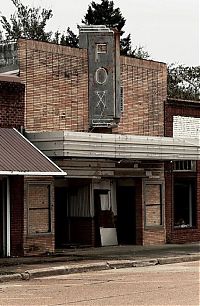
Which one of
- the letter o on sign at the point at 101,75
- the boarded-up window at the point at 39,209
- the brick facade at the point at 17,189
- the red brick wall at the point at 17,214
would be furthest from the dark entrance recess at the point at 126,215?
the red brick wall at the point at 17,214

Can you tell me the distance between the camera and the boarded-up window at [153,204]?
1194 inches

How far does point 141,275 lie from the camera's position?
20.4 meters

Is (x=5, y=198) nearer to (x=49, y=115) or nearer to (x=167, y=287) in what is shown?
(x=49, y=115)

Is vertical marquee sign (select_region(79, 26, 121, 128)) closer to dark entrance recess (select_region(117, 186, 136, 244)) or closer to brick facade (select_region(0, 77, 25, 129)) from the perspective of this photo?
brick facade (select_region(0, 77, 25, 129))

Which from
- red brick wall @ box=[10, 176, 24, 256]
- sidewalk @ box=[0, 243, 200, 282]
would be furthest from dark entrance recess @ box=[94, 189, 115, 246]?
red brick wall @ box=[10, 176, 24, 256]

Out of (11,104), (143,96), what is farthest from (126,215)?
(11,104)

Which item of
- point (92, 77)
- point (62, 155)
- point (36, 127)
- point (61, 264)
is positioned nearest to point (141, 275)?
point (61, 264)

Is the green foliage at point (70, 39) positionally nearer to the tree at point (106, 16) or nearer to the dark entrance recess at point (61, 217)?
the tree at point (106, 16)

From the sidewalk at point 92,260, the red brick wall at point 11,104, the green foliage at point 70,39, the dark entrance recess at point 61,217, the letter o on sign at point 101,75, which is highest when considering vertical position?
the green foliage at point 70,39

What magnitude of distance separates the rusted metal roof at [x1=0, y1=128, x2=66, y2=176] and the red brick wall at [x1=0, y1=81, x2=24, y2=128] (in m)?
0.34

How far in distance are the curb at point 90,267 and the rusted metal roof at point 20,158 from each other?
282 centimetres

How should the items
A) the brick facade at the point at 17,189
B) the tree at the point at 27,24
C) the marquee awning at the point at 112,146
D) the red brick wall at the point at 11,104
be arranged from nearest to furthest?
the marquee awning at the point at 112,146 < the red brick wall at the point at 11,104 < the brick facade at the point at 17,189 < the tree at the point at 27,24

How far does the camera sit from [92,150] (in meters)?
25.4

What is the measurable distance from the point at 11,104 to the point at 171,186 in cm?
843
